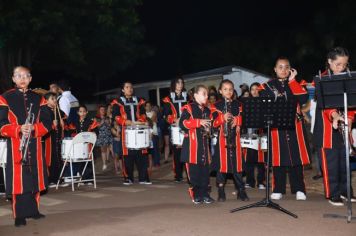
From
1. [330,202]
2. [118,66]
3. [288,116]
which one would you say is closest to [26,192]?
[288,116]

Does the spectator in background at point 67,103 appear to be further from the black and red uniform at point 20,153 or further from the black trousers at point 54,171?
the black and red uniform at point 20,153

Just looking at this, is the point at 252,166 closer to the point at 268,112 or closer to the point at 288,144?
the point at 288,144

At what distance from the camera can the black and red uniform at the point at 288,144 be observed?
8.52 metres

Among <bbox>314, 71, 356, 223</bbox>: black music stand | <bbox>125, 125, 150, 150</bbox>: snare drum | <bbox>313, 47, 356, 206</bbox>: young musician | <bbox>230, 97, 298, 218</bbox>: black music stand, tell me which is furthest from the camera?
<bbox>125, 125, 150, 150</bbox>: snare drum

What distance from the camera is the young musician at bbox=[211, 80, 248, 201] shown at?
836 centimetres

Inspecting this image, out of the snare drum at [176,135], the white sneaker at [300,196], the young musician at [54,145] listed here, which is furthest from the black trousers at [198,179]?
the young musician at [54,145]

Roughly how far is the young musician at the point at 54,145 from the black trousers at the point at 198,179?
3560mm

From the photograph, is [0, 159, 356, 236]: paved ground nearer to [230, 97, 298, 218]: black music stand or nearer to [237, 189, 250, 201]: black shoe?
[237, 189, 250, 201]: black shoe

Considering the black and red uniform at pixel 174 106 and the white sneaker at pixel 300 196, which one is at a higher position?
the black and red uniform at pixel 174 106

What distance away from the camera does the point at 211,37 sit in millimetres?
57594

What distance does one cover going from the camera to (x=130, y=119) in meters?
11.1

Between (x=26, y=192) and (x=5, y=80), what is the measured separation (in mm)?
20364

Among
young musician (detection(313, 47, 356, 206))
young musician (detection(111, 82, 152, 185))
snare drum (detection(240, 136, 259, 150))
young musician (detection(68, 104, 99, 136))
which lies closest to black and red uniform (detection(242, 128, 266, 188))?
snare drum (detection(240, 136, 259, 150))

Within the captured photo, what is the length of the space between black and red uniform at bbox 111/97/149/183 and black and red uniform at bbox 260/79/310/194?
10.9ft
